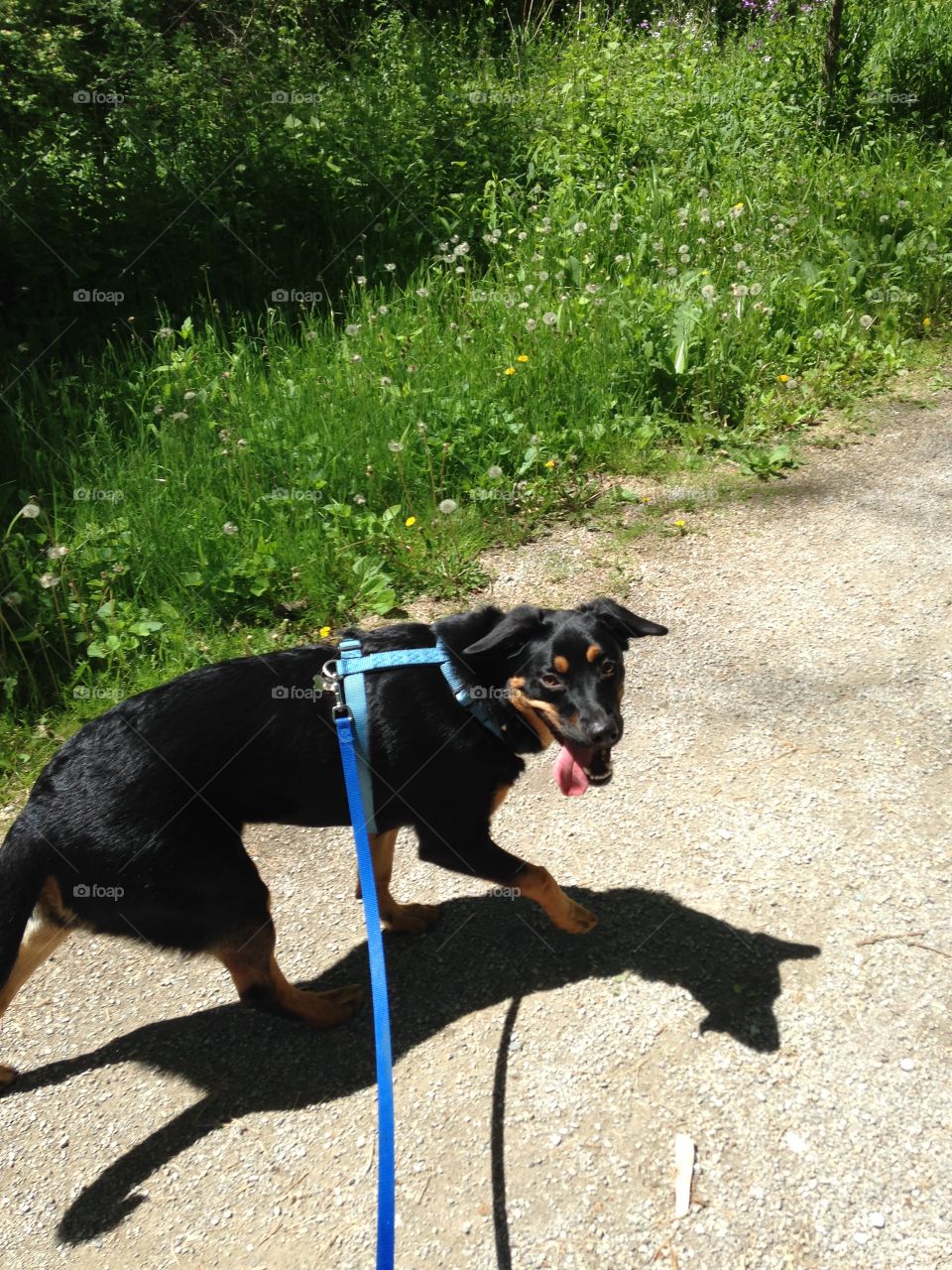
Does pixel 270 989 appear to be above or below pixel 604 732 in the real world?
below

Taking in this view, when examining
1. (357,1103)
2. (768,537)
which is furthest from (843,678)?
(357,1103)

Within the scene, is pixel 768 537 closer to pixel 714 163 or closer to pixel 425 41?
pixel 714 163

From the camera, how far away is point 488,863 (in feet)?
9.68

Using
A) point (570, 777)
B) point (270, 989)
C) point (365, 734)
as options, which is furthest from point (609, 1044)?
point (365, 734)

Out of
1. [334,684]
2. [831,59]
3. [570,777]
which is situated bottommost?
[570,777]

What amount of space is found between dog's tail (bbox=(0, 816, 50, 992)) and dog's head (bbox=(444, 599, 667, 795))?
129 centimetres

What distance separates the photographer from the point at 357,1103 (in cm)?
280

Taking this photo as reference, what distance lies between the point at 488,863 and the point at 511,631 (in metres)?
0.71

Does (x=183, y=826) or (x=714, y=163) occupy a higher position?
(x=714, y=163)

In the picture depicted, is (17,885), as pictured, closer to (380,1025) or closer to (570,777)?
(380,1025)

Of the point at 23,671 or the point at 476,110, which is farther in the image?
the point at 476,110

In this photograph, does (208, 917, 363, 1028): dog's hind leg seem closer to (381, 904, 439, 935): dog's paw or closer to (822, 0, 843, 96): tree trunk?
(381, 904, 439, 935): dog's paw

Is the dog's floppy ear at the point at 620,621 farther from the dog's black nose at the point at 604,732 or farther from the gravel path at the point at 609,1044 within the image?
the gravel path at the point at 609,1044

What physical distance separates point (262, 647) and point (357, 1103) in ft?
7.43
